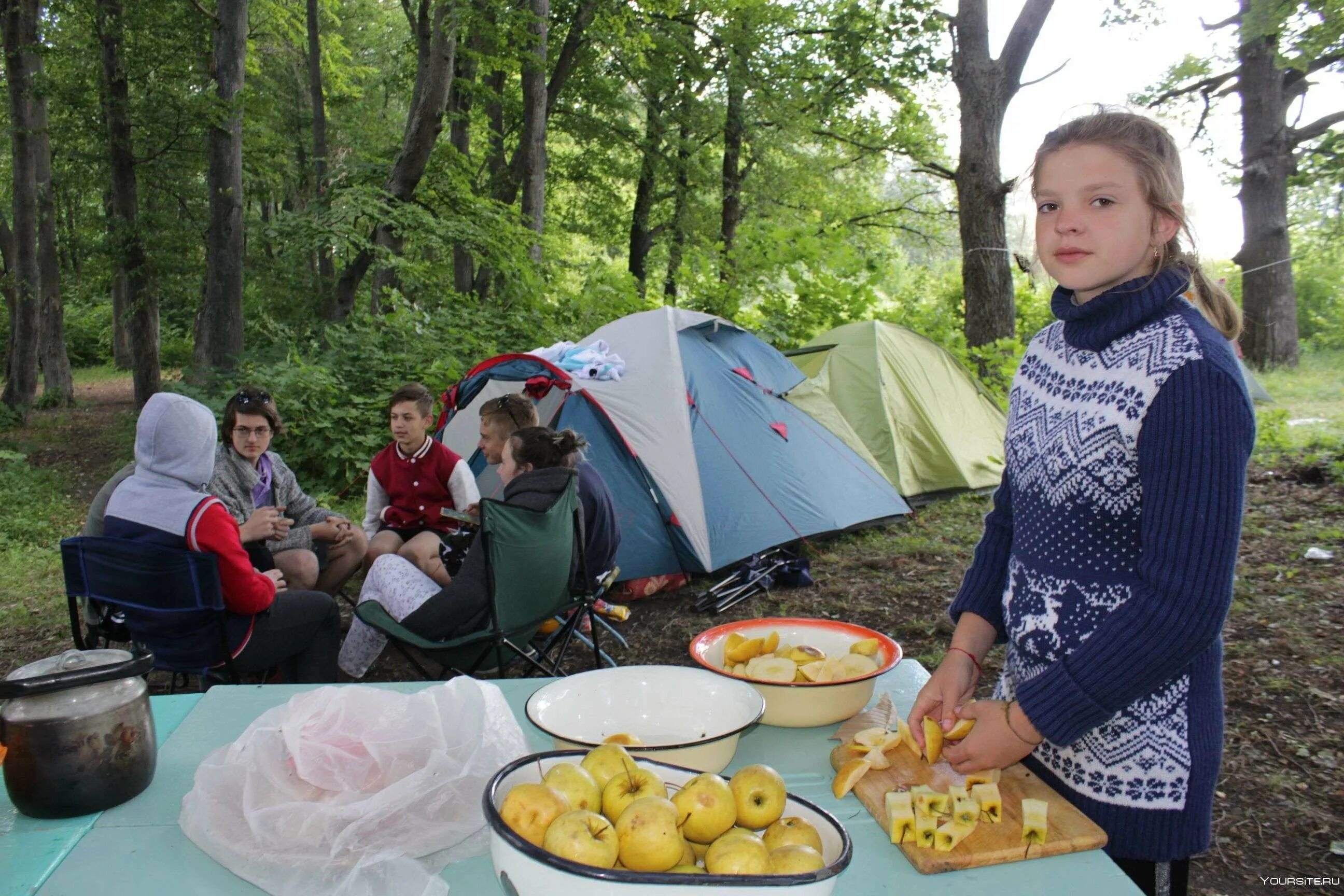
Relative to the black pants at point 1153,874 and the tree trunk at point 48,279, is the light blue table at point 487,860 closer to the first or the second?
the black pants at point 1153,874

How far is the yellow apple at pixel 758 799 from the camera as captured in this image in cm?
104

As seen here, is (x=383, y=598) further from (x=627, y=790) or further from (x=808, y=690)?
(x=627, y=790)

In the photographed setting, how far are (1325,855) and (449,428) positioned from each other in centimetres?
486

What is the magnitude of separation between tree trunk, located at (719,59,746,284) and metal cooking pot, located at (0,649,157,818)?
43.4 feet

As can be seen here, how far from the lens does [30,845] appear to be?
47.6 inches

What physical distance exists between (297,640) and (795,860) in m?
2.73

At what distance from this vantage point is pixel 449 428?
6.05 m

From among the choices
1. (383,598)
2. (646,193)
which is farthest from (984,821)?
(646,193)

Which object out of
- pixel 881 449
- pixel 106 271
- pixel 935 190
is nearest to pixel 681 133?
pixel 935 190

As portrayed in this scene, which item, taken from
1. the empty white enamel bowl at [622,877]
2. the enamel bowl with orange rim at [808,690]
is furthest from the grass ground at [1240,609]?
the empty white enamel bowl at [622,877]

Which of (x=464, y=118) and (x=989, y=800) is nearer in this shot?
(x=989, y=800)

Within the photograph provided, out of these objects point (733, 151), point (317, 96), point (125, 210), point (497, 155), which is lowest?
→ point (125, 210)

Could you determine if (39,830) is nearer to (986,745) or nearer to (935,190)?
(986,745)

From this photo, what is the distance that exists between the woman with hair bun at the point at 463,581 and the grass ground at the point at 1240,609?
1.32 ft
